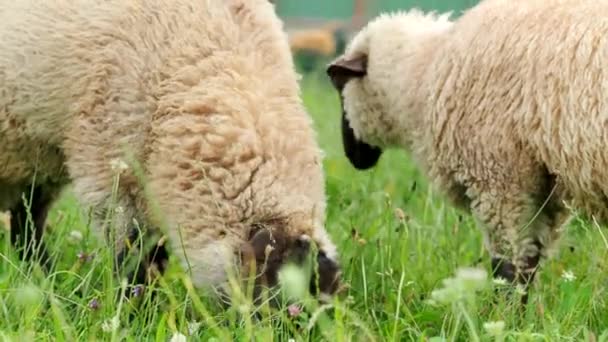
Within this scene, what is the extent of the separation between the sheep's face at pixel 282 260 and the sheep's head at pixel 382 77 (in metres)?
1.39

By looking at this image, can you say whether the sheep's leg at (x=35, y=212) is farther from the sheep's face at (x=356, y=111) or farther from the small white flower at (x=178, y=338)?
the small white flower at (x=178, y=338)

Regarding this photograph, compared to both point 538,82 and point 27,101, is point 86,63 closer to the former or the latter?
point 27,101

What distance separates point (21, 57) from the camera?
409 cm

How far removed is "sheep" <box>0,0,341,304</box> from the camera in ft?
11.7

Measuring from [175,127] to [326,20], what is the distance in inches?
435

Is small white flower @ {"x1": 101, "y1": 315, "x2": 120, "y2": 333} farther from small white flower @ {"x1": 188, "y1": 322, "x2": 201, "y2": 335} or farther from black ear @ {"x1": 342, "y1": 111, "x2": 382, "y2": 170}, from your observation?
black ear @ {"x1": 342, "y1": 111, "x2": 382, "y2": 170}

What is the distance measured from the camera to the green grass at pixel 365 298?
312 cm

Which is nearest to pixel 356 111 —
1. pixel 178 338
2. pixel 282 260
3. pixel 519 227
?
pixel 519 227

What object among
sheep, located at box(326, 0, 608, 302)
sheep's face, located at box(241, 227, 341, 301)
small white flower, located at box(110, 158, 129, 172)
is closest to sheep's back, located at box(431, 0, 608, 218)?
sheep, located at box(326, 0, 608, 302)

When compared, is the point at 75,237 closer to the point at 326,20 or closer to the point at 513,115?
the point at 513,115

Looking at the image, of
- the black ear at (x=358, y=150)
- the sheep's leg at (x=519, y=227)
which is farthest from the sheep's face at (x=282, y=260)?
the black ear at (x=358, y=150)

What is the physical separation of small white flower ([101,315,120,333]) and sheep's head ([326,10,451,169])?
2.00 meters

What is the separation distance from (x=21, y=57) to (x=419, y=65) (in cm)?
164

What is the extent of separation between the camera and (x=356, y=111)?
5.17 m
